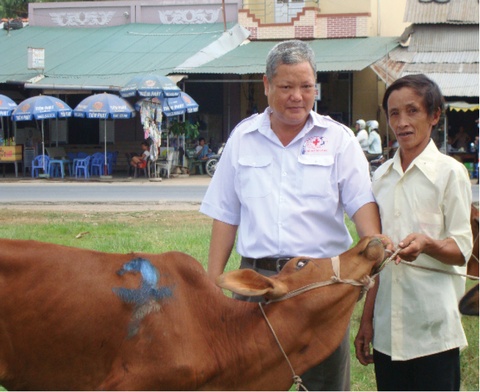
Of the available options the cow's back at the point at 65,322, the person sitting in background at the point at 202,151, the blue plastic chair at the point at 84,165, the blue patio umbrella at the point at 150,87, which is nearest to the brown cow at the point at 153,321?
the cow's back at the point at 65,322

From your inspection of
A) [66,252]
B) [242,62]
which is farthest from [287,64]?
[242,62]

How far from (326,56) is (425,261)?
2192 cm

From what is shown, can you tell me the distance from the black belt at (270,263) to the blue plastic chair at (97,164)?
20.7 meters

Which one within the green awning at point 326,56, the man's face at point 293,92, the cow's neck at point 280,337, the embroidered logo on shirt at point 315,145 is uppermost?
the green awning at point 326,56

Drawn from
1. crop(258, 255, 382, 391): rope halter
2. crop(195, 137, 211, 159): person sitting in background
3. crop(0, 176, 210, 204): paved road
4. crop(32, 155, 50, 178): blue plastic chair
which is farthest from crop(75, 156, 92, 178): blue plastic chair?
crop(258, 255, 382, 391): rope halter

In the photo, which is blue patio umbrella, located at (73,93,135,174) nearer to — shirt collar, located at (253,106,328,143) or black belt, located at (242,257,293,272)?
shirt collar, located at (253,106,328,143)

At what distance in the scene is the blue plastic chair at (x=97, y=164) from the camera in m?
24.1

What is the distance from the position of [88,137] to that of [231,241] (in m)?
24.0

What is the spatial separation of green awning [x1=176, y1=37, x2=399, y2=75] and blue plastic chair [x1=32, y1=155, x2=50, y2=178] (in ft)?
14.8

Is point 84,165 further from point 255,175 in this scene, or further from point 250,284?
point 250,284

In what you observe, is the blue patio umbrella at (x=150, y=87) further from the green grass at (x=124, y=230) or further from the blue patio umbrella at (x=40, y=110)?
the green grass at (x=124, y=230)

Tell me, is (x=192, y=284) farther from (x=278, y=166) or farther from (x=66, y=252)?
(x=278, y=166)

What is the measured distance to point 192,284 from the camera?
123 inches

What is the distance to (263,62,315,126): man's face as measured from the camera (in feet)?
11.8
